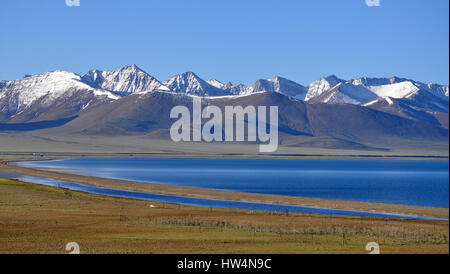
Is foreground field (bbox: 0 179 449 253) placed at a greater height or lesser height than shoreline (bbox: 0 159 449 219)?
lesser

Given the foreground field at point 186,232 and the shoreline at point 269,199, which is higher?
the shoreline at point 269,199

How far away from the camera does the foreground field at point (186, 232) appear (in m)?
36.6

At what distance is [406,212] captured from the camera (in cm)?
6944

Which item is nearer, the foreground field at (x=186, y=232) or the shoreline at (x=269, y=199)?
the foreground field at (x=186, y=232)

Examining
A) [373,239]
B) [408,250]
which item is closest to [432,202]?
[373,239]

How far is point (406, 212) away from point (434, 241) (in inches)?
1199

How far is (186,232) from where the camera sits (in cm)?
4472

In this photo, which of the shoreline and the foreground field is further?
the shoreline

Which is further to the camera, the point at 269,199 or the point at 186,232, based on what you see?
the point at 269,199

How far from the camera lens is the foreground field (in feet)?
120
